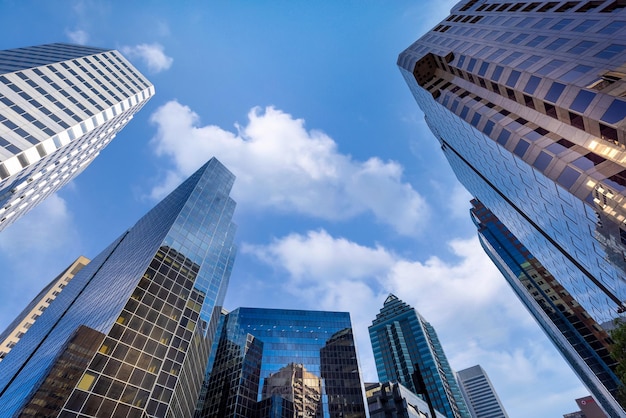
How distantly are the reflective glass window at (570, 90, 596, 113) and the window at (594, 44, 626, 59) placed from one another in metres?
3.15

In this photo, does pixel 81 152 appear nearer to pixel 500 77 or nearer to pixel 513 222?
pixel 500 77

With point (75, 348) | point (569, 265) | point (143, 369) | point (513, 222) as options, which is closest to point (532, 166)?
point (569, 265)

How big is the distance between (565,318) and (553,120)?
277ft

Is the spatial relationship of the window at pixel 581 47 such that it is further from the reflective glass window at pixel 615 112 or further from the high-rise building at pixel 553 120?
the reflective glass window at pixel 615 112

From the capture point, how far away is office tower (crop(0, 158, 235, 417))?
3031 centimetres

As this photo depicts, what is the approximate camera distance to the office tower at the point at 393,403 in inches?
3009

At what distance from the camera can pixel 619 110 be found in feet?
73.8

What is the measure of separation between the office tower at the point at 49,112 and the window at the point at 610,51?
2620 inches

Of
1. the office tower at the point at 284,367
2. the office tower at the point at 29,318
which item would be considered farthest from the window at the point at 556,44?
the office tower at the point at 29,318

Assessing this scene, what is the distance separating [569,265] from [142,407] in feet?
204

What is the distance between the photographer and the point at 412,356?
135 m

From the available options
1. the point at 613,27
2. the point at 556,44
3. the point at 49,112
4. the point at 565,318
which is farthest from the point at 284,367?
the point at 565,318

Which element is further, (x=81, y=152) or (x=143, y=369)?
(x=81, y=152)

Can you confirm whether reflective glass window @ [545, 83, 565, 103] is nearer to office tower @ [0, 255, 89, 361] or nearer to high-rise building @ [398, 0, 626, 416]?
high-rise building @ [398, 0, 626, 416]
